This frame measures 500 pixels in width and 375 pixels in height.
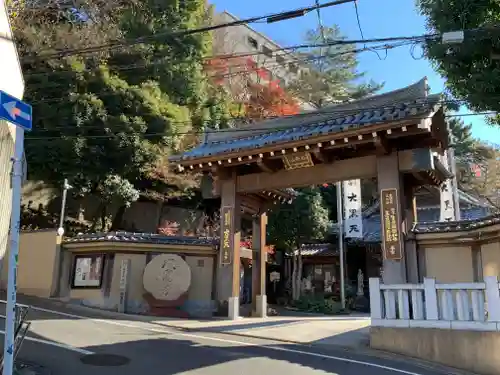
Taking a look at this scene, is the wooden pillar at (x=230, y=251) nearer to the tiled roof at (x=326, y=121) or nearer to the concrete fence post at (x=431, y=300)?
the tiled roof at (x=326, y=121)

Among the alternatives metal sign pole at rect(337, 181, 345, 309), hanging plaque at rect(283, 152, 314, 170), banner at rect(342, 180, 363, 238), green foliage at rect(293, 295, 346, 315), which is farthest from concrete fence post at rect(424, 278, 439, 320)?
banner at rect(342, 180, 363, 238)

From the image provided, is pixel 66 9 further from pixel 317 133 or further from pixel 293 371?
pixel 293 371

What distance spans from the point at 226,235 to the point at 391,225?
588 centimetres

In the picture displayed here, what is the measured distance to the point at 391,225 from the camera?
40.8ft

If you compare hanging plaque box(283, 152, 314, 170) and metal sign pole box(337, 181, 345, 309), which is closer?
hanging plaque box(283, 152, 314, 170)

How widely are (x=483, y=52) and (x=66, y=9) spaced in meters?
26.1

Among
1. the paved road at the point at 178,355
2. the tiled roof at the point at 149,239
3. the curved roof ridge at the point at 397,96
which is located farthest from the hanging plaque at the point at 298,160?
the paved road at the point at 178,355

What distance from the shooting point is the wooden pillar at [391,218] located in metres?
12.1

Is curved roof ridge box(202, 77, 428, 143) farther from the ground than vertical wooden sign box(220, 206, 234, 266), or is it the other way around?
curved roof ridge box(202, 77, 428, 143)

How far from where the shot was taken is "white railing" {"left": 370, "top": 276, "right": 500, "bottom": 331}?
9.01 metres

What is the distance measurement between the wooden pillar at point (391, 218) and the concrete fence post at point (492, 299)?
2.95m

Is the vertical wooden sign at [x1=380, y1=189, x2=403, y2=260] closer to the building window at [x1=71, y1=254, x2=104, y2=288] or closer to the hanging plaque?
the hanging plaque

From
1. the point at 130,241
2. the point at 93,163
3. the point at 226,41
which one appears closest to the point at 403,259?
the point at 130,241

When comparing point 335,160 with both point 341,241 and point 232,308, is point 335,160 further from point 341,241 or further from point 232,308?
point 341,241
